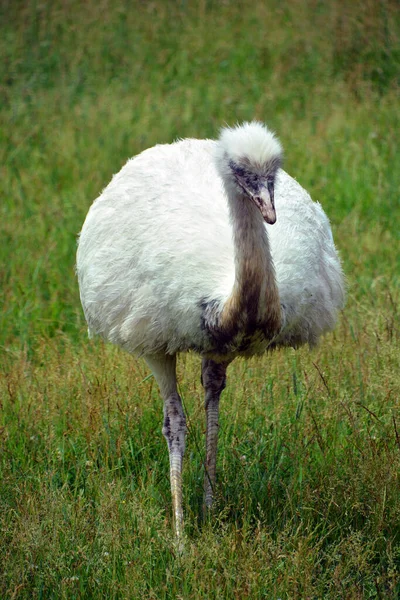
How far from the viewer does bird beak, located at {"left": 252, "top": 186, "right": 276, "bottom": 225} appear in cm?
369

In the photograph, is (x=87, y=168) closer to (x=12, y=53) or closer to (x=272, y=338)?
(x=12, y=53)

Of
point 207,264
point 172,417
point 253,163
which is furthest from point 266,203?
point 172,417

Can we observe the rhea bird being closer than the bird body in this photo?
Yes

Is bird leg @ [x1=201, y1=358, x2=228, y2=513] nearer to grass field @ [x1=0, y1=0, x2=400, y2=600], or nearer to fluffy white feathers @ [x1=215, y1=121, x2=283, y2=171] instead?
grass field @ [x1=0, y1=0, x2=400, y2=600]

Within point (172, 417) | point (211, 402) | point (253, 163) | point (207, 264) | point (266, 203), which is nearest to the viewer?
point (266, 203)

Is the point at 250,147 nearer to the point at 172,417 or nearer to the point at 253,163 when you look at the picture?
the point at 253,163

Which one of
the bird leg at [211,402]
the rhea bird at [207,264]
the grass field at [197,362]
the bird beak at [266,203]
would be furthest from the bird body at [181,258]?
the grass field at [197,362]

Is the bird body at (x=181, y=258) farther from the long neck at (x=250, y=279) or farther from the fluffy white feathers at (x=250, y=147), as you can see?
the fluffy white feathers at (x=250, y=147)

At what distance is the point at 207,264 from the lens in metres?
4.11

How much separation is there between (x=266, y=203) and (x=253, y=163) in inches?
7.5

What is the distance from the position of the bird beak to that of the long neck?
13cm

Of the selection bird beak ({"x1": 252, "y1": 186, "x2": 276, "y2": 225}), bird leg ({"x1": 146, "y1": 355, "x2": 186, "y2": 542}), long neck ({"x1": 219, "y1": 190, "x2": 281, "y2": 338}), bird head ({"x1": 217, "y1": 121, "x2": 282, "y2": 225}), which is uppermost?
bird head ({"x1": 217, "y1": 121, "x2": 282, "y2": 225})

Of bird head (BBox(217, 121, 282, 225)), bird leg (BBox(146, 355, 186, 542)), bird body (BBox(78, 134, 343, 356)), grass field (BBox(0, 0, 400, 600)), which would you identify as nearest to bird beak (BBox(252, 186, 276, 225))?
bird head (BBox(217, 121, 282, 225))

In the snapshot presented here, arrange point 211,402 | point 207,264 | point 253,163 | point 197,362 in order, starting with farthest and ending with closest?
point 197,362 < point 211,402 < point 207,264 < point 253,163
